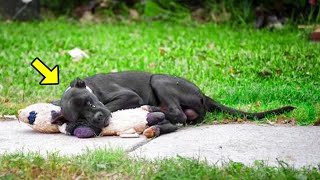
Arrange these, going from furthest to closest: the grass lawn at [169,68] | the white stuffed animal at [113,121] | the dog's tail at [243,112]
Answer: the dog's tail at [243,112]
the white stuffed animal at [113,121]
the grass lawn at [169,68]

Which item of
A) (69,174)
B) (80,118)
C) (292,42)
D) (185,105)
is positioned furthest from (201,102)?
(292,42)

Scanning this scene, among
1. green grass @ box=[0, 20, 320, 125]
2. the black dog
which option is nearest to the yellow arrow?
green grass @ box=[0, 20, 320, 125]

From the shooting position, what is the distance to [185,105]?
6.25 meters

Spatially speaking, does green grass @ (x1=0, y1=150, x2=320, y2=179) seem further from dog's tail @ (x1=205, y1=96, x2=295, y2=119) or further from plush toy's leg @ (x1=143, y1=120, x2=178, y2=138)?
dog's tail @ (x1=205, y1=96, x2=295, y2=119)

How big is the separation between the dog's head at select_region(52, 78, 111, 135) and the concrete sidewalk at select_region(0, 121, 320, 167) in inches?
4.9

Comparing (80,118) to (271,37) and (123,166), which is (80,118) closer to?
(123,166)

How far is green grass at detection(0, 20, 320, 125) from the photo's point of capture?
7234 millimetres

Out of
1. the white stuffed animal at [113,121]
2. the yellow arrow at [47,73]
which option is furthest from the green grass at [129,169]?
the yellow arrow at [47,73]

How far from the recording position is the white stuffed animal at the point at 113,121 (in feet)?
18.7

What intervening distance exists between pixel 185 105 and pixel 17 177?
2.24 metres

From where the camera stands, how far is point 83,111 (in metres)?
5.68

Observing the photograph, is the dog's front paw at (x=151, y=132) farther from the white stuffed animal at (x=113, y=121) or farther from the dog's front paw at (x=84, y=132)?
the dog's front paw at (x=84, y=132)

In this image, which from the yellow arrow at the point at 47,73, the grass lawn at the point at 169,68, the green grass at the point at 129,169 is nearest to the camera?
the green grass at the point at 129,169

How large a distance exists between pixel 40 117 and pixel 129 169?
68.1 inches
